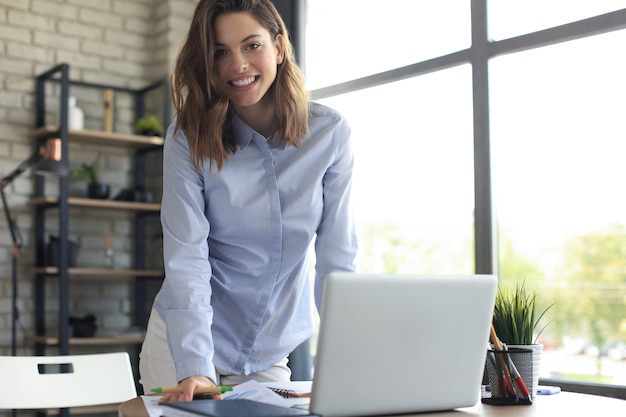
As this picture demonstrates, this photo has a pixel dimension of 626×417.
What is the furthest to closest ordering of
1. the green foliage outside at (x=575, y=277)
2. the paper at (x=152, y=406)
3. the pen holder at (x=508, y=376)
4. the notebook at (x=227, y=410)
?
the green foliage outside at (x=575, y=277)
the pen holder at (x=508, y=376)
the paper at (x=152, y=406)
the notebook at (x=227, y=410)

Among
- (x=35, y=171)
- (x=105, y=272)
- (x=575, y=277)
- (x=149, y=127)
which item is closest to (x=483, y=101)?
(x=575, y=277)

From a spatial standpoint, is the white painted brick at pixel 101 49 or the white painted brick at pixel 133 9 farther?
the white painted brick at pixel 133 9

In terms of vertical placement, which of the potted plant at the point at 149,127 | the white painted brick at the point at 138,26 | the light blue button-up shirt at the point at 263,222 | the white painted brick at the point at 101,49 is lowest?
the light blue button-up shirt at the point at 263,222

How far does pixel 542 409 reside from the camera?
1417 millimetres

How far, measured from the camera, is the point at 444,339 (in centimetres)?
132

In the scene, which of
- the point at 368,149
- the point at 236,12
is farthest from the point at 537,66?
the point at 236,12

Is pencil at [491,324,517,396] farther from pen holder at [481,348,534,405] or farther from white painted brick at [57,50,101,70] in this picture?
white painted brick at [57,50,101,70]

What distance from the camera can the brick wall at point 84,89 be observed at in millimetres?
4379

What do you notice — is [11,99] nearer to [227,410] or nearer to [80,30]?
[80,30]

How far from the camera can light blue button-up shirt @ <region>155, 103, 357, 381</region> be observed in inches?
70.0

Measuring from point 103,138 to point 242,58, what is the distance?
291 centimetres

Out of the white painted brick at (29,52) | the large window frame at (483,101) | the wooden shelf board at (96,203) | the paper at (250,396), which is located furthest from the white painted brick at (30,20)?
the paper at (250,396)

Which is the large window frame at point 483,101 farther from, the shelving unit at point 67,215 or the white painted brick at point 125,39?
the white painted brick at point 125,39

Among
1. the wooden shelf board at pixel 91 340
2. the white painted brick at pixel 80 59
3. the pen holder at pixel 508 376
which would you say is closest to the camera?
the pen holder at pixel 508 376
